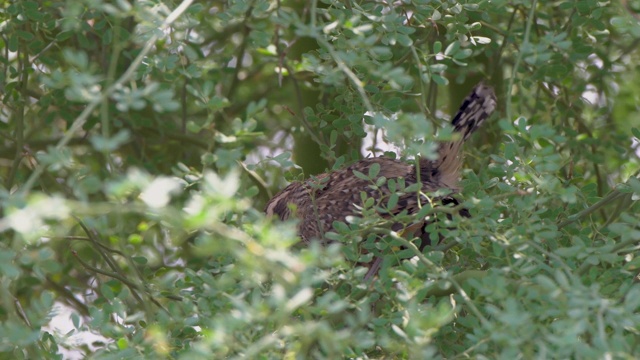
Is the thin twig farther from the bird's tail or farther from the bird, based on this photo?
the bird's tail

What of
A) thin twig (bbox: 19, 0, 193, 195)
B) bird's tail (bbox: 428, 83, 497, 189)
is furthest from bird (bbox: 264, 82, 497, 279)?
thin twig (bbox: 19, 0, 193, 195)

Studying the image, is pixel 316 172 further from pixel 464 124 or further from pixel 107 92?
pixel 107 92

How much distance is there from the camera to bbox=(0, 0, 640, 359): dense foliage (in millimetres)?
1349

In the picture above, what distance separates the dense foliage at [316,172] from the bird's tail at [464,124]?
134 mm

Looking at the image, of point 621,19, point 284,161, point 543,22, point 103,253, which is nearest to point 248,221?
point 284,161

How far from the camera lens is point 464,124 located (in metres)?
2.67

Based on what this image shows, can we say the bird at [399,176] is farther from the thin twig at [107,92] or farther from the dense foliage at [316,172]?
the thin twig at [107,92]

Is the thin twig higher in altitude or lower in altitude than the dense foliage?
higher

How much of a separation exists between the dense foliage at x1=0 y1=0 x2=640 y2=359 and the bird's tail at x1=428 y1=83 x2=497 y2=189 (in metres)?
0.13

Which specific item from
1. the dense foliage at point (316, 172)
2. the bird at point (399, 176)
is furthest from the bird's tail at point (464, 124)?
the dense foliage at point (316, 172)

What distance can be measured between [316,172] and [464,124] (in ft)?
2.15

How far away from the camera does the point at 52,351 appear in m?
1.89

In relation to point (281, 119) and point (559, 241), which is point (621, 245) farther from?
point (281, 119)

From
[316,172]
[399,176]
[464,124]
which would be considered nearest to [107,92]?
[399,176]
